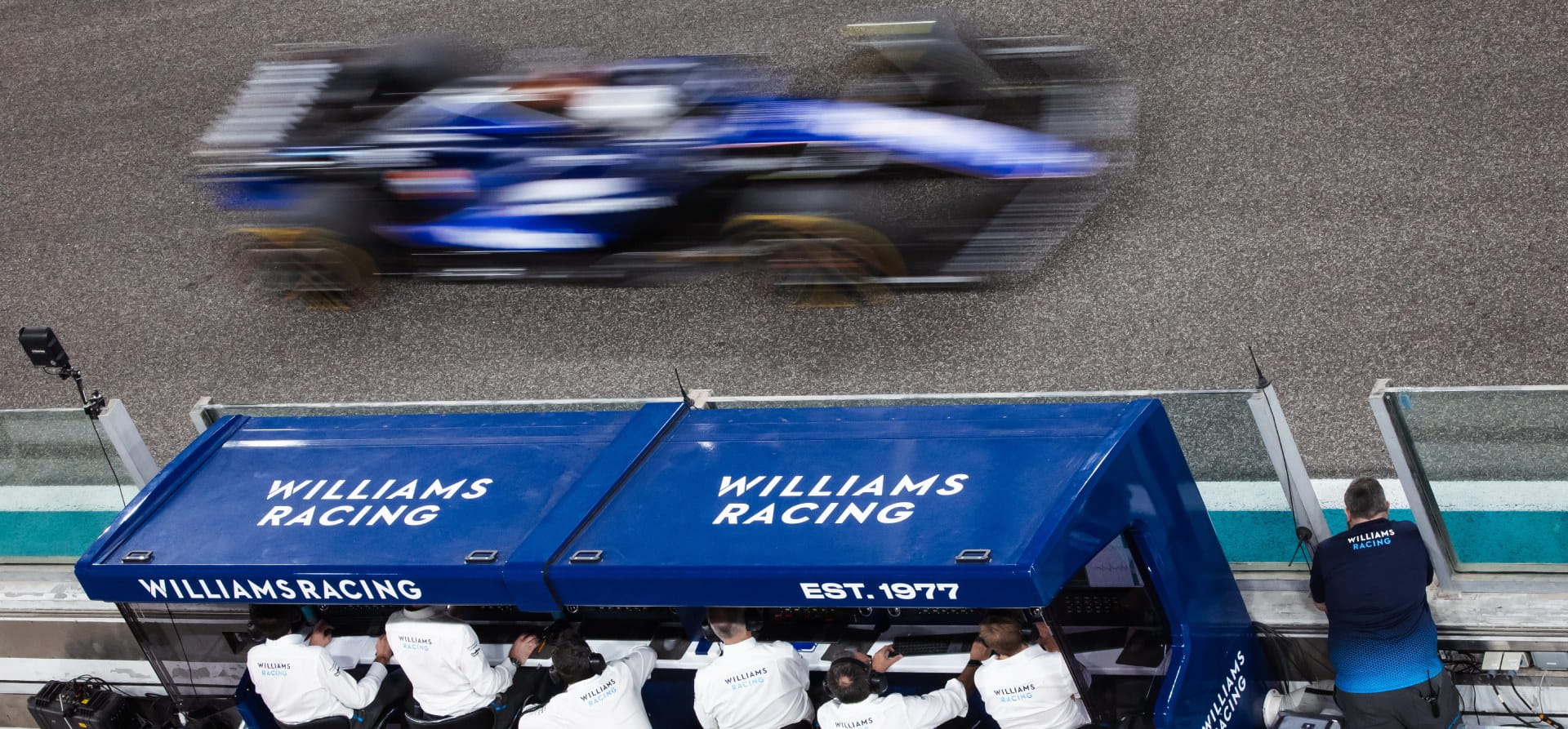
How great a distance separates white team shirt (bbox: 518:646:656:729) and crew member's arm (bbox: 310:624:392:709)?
845 millimetres

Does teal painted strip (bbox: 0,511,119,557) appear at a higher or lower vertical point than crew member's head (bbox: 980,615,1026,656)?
lower

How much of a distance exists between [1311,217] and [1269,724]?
392 cm

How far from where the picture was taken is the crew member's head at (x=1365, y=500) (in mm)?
5367

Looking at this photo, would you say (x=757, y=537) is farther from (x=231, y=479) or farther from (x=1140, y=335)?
(x=1140, y=335)

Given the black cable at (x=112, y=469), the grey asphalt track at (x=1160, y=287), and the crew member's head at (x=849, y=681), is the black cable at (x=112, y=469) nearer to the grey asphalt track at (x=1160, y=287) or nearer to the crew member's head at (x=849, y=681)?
the grey asphalt track at (x=1160, y=287)

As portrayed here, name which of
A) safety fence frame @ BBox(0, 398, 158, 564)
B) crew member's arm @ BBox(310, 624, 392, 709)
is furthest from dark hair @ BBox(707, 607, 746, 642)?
safety fence frame @ BBox(0, 398, 158, 564)

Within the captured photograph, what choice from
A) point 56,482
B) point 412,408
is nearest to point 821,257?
point 412,408

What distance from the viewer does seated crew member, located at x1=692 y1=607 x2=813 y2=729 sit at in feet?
18.0

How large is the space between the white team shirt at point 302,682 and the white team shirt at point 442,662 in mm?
313

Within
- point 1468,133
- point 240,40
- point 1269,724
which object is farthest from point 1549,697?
point 240,40

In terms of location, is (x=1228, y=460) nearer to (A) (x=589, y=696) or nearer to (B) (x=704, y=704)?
(B) (x=704, y=704)

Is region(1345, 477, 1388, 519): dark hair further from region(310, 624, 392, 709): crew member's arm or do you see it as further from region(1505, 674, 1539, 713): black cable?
region(310, 624, 392, 709): crew member's arm

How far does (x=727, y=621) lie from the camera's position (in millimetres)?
5492

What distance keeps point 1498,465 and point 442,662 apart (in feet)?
13.7
